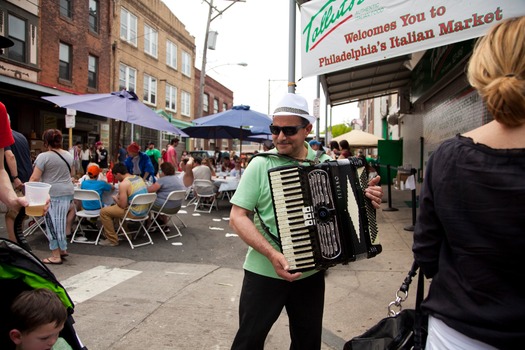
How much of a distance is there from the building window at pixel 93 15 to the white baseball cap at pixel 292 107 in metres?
20.9

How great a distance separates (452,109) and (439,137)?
114cm

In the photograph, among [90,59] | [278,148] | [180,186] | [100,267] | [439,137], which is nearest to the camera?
[278,148]

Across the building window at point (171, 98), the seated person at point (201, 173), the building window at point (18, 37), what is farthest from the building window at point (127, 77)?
the seated person at point (201, 173)

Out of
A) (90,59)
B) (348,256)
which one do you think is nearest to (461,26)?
(348,256)

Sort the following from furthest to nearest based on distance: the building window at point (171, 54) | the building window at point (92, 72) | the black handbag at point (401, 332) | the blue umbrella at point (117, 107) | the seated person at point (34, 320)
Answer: the building window at point (171, 54) < the building window at point (92, 72) < the blue umbrella at point (117, 107) < the seated person at point (34, 320) < the black handbag at point (401, 332)

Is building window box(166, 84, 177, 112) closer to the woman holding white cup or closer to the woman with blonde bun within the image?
the woman holding white cup

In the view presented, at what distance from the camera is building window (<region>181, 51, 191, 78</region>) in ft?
101

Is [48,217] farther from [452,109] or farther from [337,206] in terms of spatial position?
[452,109]

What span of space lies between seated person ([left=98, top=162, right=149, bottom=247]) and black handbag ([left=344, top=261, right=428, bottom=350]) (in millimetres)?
5565

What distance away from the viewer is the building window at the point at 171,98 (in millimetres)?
28639

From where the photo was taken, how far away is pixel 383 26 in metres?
4.59

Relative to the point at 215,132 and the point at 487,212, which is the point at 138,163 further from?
the point at 487,212

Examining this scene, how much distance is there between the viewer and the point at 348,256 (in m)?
2.15

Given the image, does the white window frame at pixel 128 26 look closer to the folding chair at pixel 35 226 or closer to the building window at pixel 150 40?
the building window at pixel 150 40
